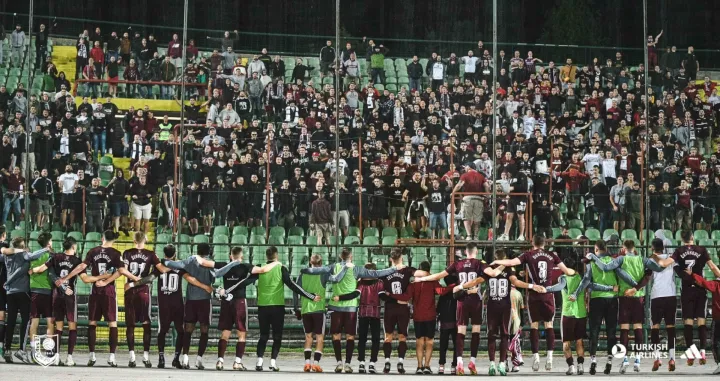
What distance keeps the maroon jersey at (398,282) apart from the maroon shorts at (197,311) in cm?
235

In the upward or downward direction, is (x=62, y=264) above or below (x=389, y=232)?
below

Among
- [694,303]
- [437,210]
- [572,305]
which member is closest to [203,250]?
[572,305]

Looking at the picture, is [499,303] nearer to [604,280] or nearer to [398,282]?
[398,282]

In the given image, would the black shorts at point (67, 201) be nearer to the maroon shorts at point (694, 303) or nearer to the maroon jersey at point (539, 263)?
the maroon jersey at point (539, 263)

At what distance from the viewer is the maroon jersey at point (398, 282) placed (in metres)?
15.8

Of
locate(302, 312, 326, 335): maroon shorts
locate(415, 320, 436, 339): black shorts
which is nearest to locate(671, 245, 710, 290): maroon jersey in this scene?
locate(415, 320, 436, 339): black shorts

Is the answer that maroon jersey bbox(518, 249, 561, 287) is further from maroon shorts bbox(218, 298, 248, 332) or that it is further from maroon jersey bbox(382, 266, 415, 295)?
maroon shorts bbox(218, 298, 248, 332)

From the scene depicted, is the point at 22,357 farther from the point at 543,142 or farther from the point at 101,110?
the point at 543,142

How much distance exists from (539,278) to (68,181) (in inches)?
397

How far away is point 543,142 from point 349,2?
25.3 feet

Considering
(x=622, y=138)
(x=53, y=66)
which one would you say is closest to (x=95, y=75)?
(x=53, y=66)

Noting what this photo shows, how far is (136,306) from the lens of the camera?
16062 millimetres

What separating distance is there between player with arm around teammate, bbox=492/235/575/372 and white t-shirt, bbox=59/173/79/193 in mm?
9620

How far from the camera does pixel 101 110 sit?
24.2m
